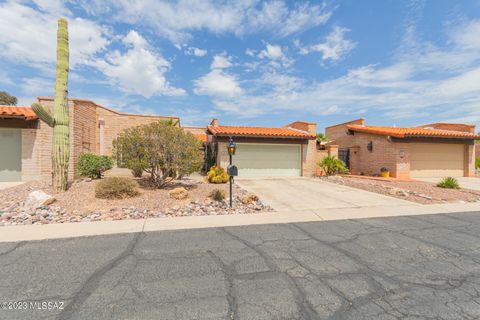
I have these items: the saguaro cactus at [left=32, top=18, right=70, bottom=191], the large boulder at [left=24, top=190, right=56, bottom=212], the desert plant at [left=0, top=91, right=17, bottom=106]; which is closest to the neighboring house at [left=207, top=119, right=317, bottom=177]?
the saguaro cactus at [left=32, top=18, right=70, bottom=191]

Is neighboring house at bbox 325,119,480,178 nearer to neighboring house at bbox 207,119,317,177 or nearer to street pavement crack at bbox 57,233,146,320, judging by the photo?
neighboring house at bbox 207,119,317,177

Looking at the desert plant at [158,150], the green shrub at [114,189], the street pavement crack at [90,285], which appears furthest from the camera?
the desert plant at [158,150]

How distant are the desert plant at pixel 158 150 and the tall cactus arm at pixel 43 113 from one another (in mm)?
2155

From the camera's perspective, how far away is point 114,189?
24.2ft

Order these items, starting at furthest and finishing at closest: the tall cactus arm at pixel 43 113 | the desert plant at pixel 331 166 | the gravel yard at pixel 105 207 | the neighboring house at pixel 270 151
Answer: the desert plant at pixel 331 166 → the neighboring house at pixel 270 151 → the tall cactus arm at pixel 43 113 → the gravel yard at pixel 105 207

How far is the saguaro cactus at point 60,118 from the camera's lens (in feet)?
26.0

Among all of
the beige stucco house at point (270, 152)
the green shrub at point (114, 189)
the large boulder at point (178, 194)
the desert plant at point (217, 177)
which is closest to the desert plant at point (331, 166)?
the beige stucco house at point (270, 152)

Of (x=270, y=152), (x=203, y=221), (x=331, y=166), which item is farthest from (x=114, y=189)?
(x=331, y=166)

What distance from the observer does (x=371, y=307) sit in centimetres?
258

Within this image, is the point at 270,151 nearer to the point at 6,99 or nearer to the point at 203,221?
the point at 203,221

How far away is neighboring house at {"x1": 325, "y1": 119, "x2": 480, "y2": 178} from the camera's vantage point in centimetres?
1461

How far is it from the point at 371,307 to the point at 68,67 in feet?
36.8

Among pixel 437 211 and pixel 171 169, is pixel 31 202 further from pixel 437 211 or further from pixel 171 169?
pixel 437 211

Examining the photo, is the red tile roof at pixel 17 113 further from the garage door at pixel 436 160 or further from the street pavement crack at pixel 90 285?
the garage door at pixel 436 160
